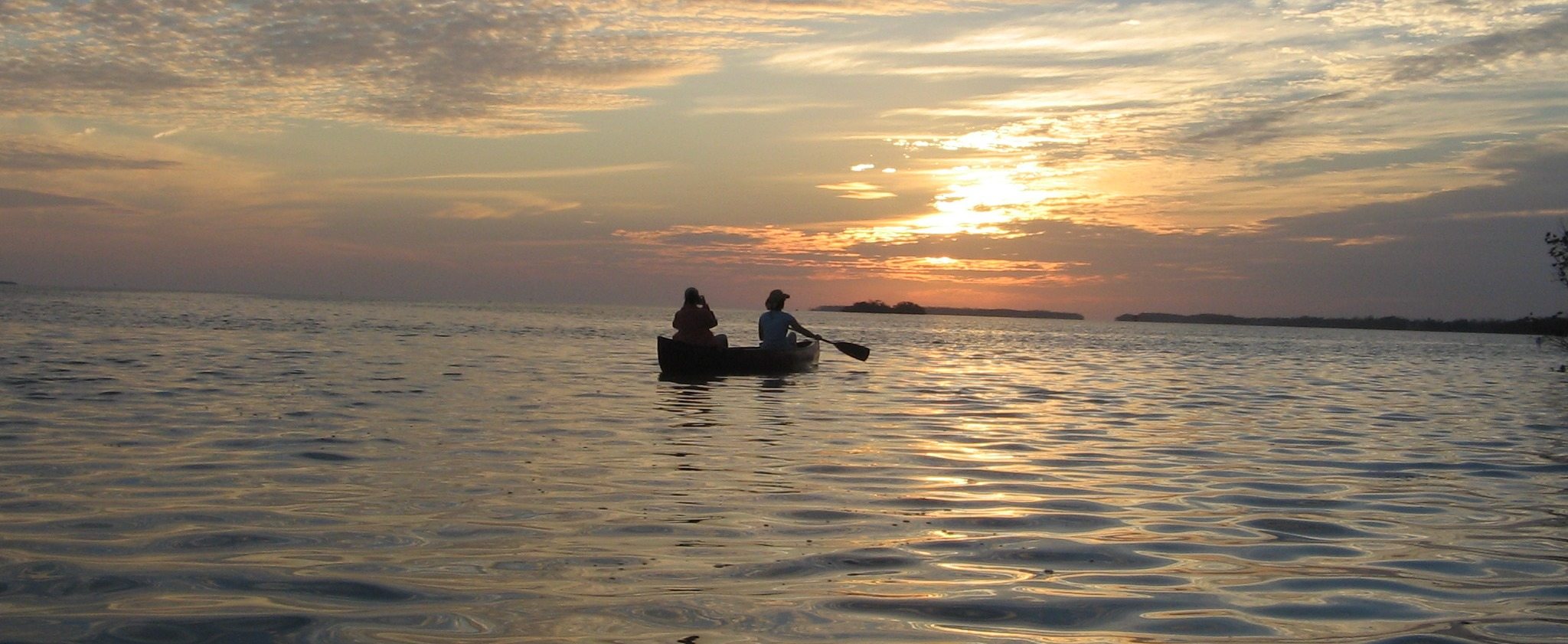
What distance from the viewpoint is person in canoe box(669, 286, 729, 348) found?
23062 millimetres

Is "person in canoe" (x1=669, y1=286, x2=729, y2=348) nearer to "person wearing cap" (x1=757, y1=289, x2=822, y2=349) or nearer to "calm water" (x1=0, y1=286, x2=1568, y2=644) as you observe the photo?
"person wearing cap" (x1=757, y1=289, x2=822, y2=349)

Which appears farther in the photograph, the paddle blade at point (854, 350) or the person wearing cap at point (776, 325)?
the paddle blade at point (854, 350)

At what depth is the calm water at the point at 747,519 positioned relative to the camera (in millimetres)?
5277

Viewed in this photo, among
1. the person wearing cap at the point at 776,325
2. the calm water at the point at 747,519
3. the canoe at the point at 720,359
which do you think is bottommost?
the calm water at the point at 747,519

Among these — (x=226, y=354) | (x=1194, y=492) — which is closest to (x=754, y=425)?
(x=1194, y=492)

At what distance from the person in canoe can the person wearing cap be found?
1.68 metres

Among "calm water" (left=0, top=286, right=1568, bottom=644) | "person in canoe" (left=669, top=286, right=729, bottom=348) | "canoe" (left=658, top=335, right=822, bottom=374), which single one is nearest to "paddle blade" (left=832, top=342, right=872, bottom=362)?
"canoe" (left=658, top=335, right=822, bottom=374)

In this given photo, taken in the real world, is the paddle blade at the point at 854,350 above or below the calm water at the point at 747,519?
above

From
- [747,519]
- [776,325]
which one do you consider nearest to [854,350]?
[776,325]

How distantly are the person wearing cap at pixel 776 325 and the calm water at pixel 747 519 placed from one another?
21.6 ft

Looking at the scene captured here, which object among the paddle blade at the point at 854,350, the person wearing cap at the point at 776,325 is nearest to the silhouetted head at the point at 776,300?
the person wearing cap at the point at 776,325

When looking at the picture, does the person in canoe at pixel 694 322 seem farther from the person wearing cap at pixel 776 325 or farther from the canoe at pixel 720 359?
the person wearing cap at pixel 776 325

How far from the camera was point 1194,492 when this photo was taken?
960 cm

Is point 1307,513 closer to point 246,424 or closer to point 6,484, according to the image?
point 6,484
